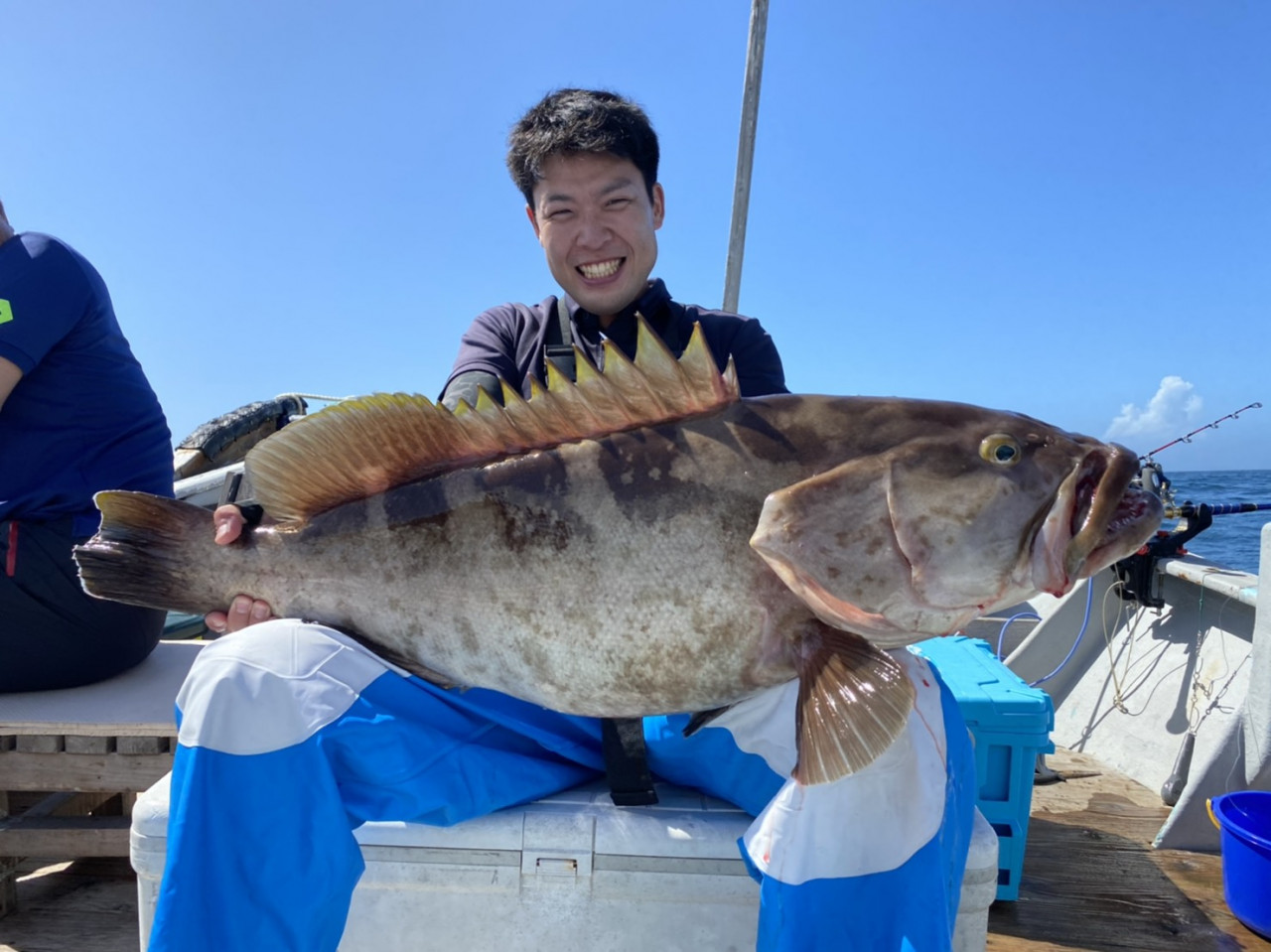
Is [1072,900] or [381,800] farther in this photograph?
[1072,900]

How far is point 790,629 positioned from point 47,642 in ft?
8.95

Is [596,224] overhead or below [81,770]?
overhead

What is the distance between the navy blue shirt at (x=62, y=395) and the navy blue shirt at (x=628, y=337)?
1.42 metres

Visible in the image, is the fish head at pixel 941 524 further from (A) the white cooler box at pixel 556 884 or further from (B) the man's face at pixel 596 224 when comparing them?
(B) the man's face at pixel 596 224

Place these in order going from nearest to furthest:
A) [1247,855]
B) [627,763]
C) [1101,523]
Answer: [1101,523] → [627,763] → [1247,855]

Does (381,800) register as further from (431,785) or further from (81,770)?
(81,770)

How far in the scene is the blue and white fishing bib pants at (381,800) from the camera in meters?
1.64

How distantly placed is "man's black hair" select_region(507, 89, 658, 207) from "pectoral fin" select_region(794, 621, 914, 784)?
187 centimetres

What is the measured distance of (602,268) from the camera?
2977 mm

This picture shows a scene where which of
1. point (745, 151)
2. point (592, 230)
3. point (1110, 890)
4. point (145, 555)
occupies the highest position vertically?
point (745, 151)

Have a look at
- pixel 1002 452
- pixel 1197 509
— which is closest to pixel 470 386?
pixel 1002 452

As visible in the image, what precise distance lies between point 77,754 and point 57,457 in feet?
3.55

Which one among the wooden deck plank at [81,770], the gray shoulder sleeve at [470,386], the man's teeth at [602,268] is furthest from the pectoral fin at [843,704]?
the wooden deck plank at [81,770]

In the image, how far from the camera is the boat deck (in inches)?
113
